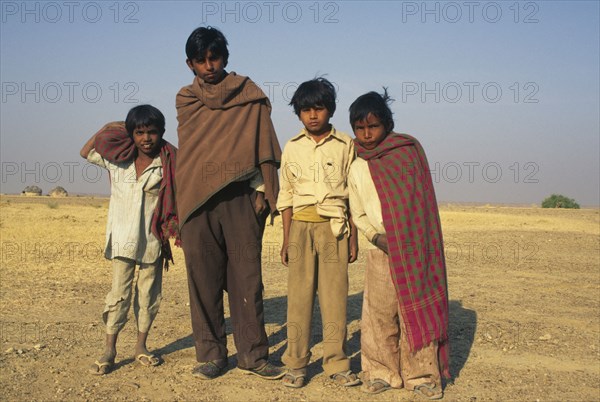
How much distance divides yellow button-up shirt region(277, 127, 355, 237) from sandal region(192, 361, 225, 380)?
4.41ft

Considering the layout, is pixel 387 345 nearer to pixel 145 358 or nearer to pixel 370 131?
pixel 370 131

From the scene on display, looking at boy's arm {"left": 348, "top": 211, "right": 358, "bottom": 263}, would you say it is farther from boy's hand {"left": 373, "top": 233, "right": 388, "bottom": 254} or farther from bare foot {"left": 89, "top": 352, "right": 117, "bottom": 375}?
bare foot {"left": 89, "top": 352, "right": 117, "bottom": 375}

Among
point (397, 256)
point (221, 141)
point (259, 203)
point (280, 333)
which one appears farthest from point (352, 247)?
point (280, 333)

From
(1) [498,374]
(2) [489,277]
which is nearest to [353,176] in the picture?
(1) [498,374]

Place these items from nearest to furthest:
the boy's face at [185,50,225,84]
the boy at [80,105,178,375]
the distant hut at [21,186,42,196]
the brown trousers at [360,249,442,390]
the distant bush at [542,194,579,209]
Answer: the brown trousers at [360,249,442,390] < the boy's face at [185,50,225,84] < the boy at [80,105,178,375] < the distant bush at [542,194,579,209] < the distant hut at [21,186,42,196]

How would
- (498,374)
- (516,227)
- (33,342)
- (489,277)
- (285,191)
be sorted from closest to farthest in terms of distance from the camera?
1. (285,191)
2. (498,374)
3. (33,342)
4. (489,277)
5. (516,227)

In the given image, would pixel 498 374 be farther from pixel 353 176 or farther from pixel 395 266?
pixel 353 176

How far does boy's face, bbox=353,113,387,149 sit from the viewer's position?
4246 mm

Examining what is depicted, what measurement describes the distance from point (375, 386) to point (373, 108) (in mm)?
2007

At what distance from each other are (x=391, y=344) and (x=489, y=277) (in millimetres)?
5835

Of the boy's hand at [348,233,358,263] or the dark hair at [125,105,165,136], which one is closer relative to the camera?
the boy's hand at [348,233,358,263]

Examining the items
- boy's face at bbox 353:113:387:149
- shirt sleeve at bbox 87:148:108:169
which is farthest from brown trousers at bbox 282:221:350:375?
shirt sleeve at bbox 87:148:108:169

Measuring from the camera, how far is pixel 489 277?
9.66m

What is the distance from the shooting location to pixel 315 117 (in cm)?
431
